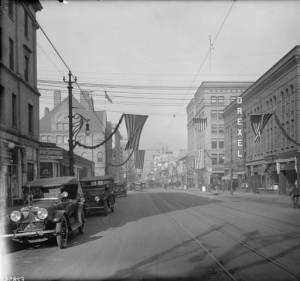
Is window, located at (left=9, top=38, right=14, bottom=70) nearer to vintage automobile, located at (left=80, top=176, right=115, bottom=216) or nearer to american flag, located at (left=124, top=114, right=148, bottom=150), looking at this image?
american flag, located at (left=124, top=114, right=148, bottom=150)

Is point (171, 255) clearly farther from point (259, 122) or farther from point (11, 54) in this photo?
point (259, 122)

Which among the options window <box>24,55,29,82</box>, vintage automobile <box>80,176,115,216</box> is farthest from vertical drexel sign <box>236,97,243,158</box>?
vintage automobile <box>80,176,115,216</box>

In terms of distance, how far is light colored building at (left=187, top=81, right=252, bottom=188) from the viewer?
282ft

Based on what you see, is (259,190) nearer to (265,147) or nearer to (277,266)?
(265,147)

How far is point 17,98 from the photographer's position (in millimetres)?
27641

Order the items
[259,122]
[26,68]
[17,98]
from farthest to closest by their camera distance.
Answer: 1. [259,122]
2. [26,68]
3. [17,98]

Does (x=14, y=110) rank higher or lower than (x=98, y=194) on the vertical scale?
higher

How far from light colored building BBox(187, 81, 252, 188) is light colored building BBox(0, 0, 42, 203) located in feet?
179

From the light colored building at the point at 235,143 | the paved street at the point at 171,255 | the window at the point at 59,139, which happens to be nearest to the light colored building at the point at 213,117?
the light colored building at the point at 235,143

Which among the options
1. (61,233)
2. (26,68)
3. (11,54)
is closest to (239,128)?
(26,68)

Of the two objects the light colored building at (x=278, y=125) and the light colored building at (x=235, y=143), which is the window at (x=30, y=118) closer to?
the light colored building at (x=278, y=125)

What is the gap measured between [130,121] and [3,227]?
60.0 ft

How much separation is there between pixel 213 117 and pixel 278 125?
4626cm

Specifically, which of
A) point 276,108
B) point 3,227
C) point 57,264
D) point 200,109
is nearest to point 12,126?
point 3,227
